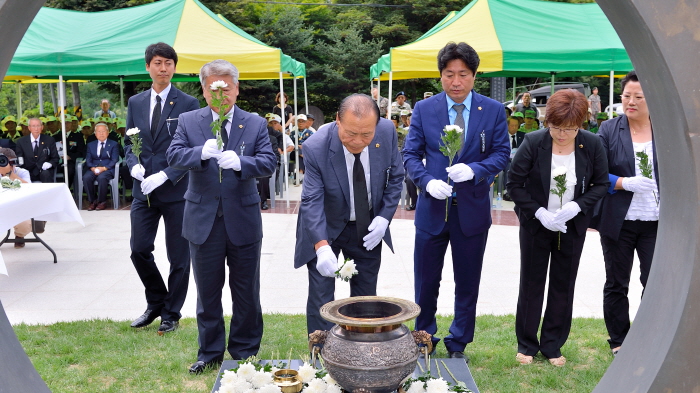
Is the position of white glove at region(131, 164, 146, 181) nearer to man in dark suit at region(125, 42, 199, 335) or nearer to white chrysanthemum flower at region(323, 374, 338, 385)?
man in dark suit at region(125, 42, 199, 335)

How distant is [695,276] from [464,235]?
1.92 meters

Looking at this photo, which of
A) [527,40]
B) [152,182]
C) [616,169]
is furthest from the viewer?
[527,40]

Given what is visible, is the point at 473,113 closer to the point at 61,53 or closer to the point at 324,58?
the point at 61,53

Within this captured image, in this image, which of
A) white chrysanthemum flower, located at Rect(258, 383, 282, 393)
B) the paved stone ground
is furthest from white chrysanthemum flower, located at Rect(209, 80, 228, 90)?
the paved stone ground

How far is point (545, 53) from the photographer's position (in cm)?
1055

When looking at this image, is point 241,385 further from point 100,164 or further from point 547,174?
point 100,164

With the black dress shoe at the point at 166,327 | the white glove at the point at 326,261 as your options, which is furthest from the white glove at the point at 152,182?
the white glove at the point at 326,261

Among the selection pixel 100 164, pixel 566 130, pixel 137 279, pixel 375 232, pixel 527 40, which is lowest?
pixel 137 279

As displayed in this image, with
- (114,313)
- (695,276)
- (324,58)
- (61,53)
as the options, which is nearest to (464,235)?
(695,276)

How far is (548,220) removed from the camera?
4.06m

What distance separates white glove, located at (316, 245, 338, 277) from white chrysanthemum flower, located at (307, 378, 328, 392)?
61 cm

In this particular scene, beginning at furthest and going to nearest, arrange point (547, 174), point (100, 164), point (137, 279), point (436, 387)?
point (100, 164), point (137, 279), point (547, 174), point (436, 387)

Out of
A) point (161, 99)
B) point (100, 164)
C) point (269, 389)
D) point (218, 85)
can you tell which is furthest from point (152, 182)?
point (100, 164)

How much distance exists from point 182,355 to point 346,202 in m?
1.66
